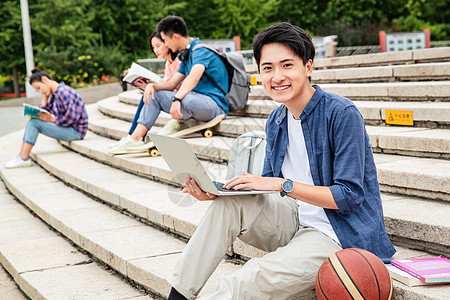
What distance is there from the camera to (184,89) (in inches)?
230

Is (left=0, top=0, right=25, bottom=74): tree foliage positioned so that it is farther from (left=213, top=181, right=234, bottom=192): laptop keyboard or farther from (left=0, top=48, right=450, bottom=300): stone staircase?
(left=213, top=181, right=234, bottom=192): laptop keyboard

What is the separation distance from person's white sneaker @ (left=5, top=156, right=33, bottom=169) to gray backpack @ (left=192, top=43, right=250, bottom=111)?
3.39m

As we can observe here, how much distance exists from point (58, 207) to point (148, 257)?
2.07 metres

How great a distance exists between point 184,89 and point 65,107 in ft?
9.37

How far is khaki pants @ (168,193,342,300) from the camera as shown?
2404mm

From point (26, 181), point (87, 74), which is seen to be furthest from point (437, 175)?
point (87, 74)

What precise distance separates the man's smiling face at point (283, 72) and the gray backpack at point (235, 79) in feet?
11.5

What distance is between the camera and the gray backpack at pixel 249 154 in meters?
3.40

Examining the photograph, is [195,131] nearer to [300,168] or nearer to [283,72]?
[300,168]

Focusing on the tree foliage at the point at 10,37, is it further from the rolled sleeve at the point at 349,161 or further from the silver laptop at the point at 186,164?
the rolled sleeve at the point at 349,161

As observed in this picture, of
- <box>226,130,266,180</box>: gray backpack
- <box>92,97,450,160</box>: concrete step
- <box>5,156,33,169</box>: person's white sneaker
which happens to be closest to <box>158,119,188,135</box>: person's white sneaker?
<box>92,97,450,160</box>: concrete step

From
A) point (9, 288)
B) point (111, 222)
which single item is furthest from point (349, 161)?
point (9, 288)

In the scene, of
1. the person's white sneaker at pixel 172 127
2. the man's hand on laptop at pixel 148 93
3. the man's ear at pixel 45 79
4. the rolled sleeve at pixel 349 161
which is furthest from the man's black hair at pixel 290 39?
the man's ear at pixel 45 79

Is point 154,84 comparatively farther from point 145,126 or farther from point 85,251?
point 85,251
